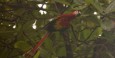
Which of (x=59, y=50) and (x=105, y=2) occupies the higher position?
(x=105, y=2)

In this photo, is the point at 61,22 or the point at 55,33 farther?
the point at 55,33

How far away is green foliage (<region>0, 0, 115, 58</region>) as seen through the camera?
0.47 meters

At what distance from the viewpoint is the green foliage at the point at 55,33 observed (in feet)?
1.54

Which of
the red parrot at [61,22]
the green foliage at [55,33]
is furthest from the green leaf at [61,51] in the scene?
the red parrot at [61,22]

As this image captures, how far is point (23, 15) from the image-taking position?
2.14 feet

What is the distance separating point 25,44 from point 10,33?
0.07 meters

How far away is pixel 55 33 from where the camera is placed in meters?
0.55

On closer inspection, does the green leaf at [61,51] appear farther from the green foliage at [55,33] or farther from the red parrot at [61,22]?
the red parrot at [61,22]

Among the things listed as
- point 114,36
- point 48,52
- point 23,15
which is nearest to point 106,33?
point 114,36

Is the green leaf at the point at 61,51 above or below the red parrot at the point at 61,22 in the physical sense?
below

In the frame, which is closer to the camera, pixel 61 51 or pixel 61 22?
pixel 61 22

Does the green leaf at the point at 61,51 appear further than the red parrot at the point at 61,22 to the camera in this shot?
Yes

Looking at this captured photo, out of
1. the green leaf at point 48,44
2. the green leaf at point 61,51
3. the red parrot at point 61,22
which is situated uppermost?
the red parrot at point 61,22

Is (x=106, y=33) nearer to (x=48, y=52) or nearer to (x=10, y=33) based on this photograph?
(x=48, y=52)
